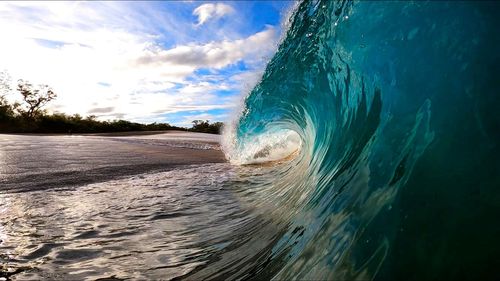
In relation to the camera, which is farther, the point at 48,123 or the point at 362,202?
the point at 48,123

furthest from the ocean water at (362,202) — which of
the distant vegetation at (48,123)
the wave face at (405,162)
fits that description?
the distant vegetation at (48,123)

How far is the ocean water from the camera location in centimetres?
163

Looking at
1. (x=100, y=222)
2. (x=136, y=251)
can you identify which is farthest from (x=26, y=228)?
(x=136, y=251)

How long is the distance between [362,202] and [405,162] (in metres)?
0.33

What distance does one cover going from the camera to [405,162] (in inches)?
77.8

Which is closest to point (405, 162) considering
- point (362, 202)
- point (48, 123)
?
point (362, 202)

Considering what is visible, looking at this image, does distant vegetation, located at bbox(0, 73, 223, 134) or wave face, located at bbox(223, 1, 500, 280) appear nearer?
wave face, located at bbox(223, 1, 500, 280)

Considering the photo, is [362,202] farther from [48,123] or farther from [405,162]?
[48,123]

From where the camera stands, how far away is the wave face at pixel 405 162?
5.18 feet

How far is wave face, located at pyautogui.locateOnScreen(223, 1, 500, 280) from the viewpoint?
1.58 m

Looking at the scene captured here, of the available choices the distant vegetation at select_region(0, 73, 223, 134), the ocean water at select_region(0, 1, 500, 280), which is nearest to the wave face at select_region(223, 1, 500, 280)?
the ocean water at select_region(0, 1, 500, 280)

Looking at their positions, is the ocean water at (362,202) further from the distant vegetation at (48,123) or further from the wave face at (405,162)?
the distant vegetation at (48,123)

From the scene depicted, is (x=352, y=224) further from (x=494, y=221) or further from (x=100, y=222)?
(x=100, y=222)

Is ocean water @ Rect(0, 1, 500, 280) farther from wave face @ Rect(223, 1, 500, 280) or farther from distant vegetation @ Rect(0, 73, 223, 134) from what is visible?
distant vegetation @ Rect(0, 73, 223, 134)
